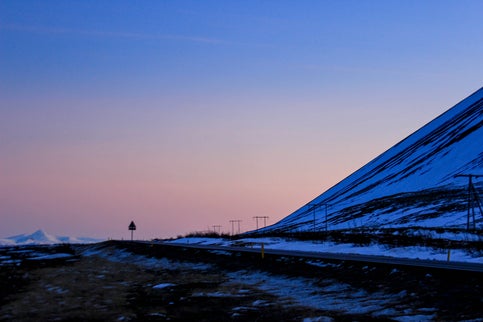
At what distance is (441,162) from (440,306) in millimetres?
130796

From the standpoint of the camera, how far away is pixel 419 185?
12762cm

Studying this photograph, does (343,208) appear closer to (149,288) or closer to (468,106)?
(468,106)

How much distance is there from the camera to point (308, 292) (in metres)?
20.6

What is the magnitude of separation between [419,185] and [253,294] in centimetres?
11496

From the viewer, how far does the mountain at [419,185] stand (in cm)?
9494

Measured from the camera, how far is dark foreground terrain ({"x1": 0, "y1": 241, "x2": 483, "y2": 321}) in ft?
51.6

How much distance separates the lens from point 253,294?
2077 cm

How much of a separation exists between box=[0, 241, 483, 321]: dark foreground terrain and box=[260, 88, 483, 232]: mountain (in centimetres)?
4967

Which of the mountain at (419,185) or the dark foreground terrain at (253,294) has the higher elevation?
the mountain at (419,185)

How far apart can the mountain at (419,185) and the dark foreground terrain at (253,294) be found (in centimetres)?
4967

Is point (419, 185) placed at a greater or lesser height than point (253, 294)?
greater

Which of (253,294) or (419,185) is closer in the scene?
(253,294)

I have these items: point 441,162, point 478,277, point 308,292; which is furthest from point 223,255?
point 441,162

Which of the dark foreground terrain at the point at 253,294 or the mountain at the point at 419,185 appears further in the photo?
the mountain at the point at 419,185
